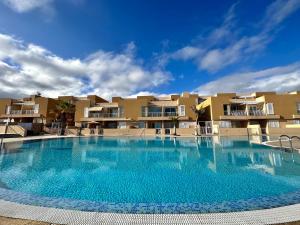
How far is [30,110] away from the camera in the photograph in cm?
4659

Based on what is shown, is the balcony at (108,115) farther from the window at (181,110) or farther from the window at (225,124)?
the window at (225,124)

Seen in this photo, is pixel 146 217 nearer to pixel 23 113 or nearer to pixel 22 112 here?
pixel 23 113

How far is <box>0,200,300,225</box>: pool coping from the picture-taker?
362 centimetres

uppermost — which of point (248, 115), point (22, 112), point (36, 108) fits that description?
point (36, 108)

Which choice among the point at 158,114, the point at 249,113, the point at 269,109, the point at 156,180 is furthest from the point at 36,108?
the point at 269,109

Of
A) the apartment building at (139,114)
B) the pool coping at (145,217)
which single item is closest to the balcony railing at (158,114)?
the apartment building at (139,114)

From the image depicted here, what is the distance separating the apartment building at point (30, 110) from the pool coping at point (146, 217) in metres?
45.9

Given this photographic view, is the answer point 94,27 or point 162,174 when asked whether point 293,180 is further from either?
point 94,27

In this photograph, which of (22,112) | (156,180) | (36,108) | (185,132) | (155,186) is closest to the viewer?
(155,186)

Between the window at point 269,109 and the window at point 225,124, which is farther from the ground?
the window at point 269,109

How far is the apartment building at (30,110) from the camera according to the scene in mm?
45062

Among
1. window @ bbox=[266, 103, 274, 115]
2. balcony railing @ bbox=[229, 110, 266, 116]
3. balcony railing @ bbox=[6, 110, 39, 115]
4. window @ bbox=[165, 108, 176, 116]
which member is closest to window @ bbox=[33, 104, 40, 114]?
balcony railing @ bbox=[6, 110, 39, 115]

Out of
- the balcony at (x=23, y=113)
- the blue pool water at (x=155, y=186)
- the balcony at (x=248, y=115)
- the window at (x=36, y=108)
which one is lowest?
the blue pool water at (x=155, y=186)

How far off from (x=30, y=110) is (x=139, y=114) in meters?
26.9
